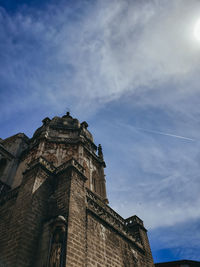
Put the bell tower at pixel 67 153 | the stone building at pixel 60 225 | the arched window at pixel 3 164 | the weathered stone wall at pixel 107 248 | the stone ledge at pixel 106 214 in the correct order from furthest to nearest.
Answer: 1. the arched window at pixel 3 164
2. the bell tower at pixel 67 153
3. the stone ledge at pixel 106 214
4. the weathered stone wall at pixel 107 248
5. the stone building at pixel 60 225

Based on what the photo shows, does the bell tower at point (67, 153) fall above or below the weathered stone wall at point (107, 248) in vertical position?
above

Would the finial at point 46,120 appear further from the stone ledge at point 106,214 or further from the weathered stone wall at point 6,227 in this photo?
the stone ledge at point 106,214

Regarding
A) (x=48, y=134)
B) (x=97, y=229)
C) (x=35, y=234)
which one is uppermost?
(x=48, y=134)

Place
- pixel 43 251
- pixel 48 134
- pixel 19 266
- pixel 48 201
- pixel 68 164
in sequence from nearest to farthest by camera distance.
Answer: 1. pixel 19 266
2. pixel 43 251
3. pixel 48 201
4. pixel 68 164
5. pixel 48 134

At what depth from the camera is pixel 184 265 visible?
15.2 m

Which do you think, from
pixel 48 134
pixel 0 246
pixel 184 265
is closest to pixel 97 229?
pixel 0 246

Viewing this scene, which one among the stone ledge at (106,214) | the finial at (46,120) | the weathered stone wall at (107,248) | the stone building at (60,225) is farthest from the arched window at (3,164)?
the weathered stone wall at (107,248)

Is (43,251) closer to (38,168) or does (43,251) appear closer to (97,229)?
(97,229)

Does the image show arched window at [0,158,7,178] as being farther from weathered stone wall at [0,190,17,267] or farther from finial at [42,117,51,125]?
weathered stone wall at [0,190,17,267]

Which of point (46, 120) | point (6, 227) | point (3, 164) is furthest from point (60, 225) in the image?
point (46, 120)

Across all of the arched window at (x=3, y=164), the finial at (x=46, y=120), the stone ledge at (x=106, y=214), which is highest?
the finial at (x=46, y=120)

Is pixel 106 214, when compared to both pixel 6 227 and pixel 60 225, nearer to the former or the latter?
pixel 60 225

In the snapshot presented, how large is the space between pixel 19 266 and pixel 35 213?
2198 mm

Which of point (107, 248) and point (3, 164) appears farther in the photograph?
point (3, 164)
